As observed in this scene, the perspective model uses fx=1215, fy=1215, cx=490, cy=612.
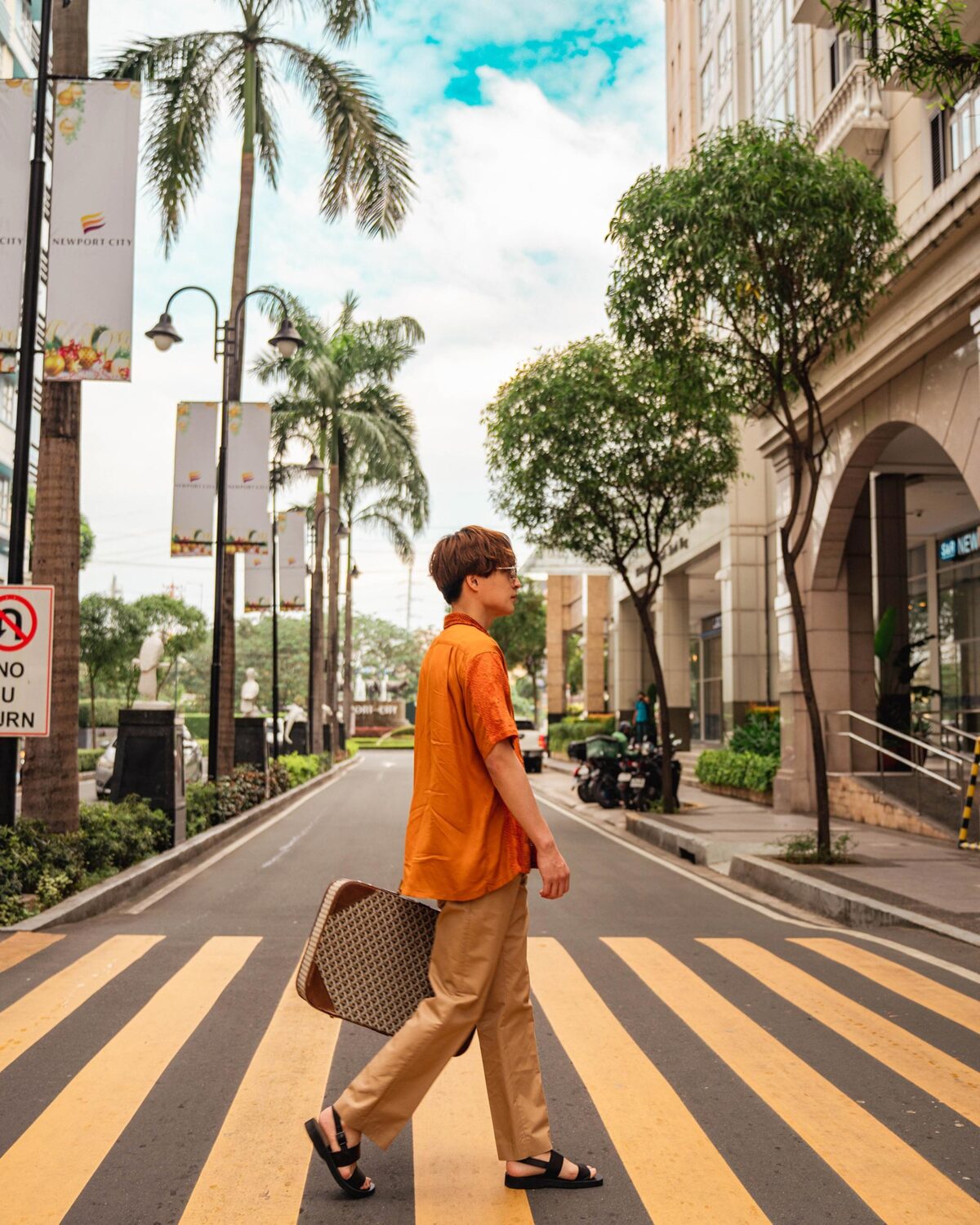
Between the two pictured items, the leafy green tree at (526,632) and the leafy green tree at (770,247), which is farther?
the leafy green tree at (526,632)

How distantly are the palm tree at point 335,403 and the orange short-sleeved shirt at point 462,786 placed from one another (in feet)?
103

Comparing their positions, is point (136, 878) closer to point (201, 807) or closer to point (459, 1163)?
point (201, 807)

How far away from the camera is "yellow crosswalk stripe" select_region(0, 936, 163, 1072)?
5.49 m

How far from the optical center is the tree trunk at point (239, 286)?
20.1 m

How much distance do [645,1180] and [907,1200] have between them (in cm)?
79

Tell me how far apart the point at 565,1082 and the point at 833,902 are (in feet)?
18.2

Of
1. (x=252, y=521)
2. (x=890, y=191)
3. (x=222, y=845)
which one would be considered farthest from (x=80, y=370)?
(x=890, y=191)

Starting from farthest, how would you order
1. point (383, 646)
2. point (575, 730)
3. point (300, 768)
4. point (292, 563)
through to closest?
point (383, 646), point (575, 730), point (292, 563), point (300, 768)

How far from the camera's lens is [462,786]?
12.1 ft

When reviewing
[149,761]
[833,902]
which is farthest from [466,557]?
[149,761]

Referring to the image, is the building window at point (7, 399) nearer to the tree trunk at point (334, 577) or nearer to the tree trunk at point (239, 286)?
the tree trunk at point (334, 577)

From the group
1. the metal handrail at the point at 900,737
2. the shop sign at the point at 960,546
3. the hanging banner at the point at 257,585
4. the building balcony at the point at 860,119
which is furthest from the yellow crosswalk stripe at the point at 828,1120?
the shop sign at the point at 960,546

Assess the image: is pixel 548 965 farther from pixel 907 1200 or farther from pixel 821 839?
pixel 821 839

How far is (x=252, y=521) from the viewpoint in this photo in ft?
64.9
